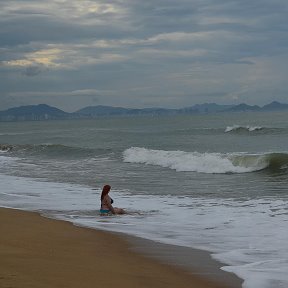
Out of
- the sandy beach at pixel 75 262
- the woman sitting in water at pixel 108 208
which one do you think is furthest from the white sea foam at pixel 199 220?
the sandy beach at pixel 75 262

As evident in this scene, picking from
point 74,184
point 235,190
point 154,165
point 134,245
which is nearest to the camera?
point 134,245

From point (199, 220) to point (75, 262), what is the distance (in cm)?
468

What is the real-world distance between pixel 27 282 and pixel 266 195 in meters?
11.0

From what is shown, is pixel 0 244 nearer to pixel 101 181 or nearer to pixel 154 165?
pixel 101 181

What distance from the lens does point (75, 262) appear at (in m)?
6.69

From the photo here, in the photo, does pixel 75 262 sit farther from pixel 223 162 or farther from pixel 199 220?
pixel 223 162

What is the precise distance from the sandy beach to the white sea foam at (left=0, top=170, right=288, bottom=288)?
82cm

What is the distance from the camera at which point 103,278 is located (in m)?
5.91

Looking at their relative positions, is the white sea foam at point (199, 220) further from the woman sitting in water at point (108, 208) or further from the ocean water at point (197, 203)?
the woman sitting in water at point (108, 208)

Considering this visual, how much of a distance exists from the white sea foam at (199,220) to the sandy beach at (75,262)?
816 mm

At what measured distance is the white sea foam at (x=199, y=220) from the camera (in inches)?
283

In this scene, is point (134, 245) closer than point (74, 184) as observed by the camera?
Yes

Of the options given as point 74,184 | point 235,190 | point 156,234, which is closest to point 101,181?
A: point 74,184

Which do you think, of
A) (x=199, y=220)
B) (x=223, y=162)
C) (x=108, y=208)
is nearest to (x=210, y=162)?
(x=223, y=162)
